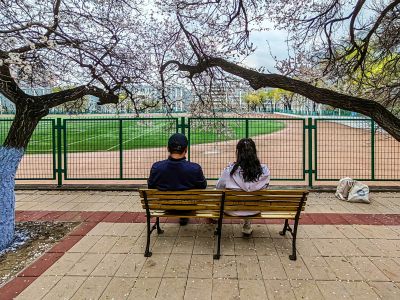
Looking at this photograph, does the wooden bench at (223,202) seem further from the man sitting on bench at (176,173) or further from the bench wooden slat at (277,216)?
the man sitting on bench at (176,173)

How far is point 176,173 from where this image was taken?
4648mm

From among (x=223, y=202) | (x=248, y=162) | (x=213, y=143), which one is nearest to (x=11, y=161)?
(x=223, y=202)

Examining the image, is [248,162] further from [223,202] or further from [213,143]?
[213,143]

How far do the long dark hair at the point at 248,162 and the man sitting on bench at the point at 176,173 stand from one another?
54cm

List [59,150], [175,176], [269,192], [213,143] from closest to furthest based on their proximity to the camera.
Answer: [269,192]
[175,176]
[59,150]
[213,143]

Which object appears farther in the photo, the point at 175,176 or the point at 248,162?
the point at 175,176

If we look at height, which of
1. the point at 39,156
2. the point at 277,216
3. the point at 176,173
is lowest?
the point at 277,216

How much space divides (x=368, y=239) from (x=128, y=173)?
8133 millimetres

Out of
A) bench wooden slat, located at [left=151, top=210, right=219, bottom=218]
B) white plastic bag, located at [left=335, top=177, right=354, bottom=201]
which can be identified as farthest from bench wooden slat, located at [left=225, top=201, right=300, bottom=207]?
white plastic bag, located at [left=335, top=177, right=354, bottom=201]

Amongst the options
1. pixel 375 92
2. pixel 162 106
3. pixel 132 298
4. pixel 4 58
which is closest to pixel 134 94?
pixel 162 106

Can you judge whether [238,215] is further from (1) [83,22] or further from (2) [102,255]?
(1) [83,22]

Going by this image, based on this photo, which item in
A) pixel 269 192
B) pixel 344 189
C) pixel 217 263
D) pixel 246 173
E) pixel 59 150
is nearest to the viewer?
pixel 217 263

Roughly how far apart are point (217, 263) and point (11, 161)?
3.18 meters

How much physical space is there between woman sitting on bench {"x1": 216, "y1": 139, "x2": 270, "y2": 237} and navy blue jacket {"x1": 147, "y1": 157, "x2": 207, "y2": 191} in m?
0.46
